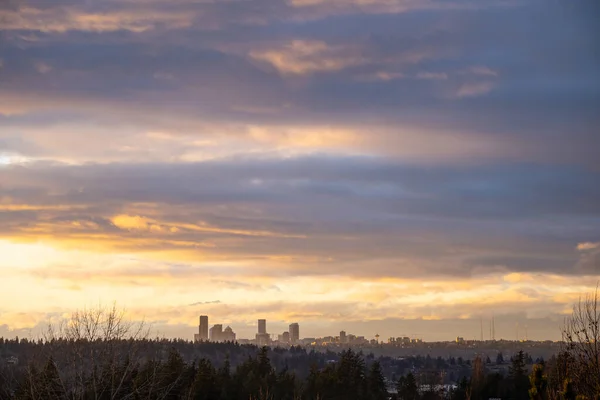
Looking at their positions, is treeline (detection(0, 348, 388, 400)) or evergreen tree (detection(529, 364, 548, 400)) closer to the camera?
evergreen tree (detection(529, 364, 548, 400))

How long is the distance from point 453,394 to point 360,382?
11.3 meters

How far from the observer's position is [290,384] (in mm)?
103125

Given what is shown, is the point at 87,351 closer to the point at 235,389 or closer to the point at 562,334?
the point at 235,389

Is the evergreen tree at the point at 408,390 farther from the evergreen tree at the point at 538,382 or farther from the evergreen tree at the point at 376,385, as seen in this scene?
the evergreen tree at the point at 538,382

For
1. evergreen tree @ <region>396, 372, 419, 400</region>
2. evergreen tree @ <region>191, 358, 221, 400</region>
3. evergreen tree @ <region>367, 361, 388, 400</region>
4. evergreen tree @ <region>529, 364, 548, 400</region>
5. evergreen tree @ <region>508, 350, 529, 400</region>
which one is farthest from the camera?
evergreen tree @ <region>396, 372, 419, 400</region>

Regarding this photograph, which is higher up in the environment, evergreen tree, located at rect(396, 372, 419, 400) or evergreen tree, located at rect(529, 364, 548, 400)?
evergreen tree, located at rect(529, 364, 548, 400)

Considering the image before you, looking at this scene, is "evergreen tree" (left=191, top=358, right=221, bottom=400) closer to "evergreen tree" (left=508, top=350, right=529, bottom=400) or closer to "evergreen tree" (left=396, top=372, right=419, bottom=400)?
"evergreen tree" (left=396, top=372, right=419, bottom=400)

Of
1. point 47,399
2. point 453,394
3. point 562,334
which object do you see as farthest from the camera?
point 453,394

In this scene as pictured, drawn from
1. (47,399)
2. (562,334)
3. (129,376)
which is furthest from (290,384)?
(562,334)

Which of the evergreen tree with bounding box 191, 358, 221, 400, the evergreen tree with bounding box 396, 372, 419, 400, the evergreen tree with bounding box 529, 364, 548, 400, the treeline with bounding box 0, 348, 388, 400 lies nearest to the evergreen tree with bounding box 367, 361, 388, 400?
the treeline with bounding box 0, 348, 388, 400

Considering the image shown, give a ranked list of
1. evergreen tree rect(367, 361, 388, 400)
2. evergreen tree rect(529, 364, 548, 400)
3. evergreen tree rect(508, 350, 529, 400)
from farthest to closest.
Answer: evergreen tree rect(367, 361, 388, 400), evergreen tree rect(508, 350, 529, 400), evergreen tree rect(529, 364, 548, 400)

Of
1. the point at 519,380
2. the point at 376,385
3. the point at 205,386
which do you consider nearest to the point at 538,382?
the point at 205,386

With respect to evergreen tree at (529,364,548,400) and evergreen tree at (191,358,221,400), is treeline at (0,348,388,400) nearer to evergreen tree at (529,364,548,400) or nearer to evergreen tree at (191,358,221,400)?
evergreen tree at (191,358,221,400)

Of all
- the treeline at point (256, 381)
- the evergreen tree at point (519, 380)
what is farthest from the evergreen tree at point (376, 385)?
the evergreen tree at point (519, 380)
